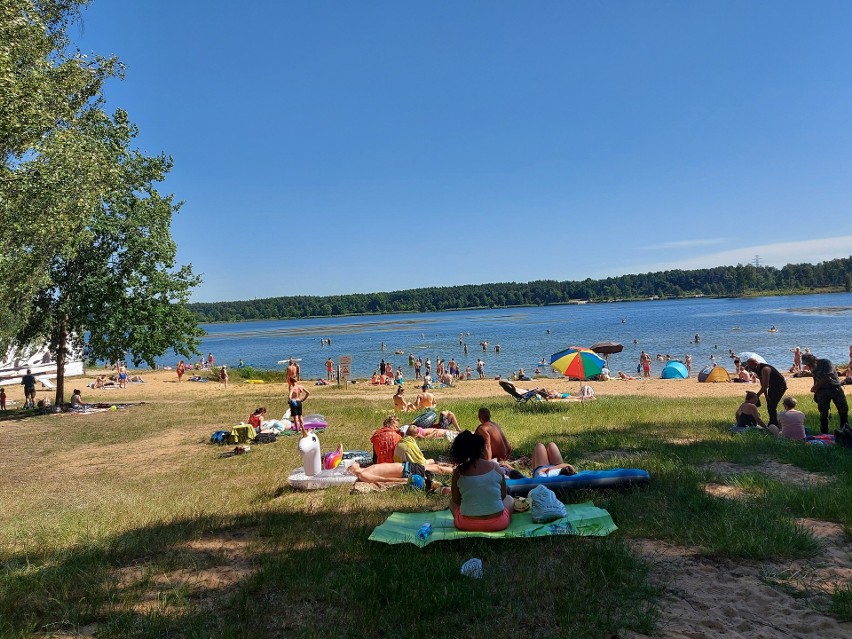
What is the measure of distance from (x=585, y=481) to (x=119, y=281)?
705 inches

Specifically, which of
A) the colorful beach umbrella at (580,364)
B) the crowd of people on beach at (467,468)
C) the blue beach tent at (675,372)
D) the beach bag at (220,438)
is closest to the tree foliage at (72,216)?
the beach bag at (220,438)

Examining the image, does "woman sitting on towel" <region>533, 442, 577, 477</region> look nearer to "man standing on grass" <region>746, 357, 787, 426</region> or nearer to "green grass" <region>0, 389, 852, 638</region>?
"green grass" <region>0, 389, 852, 638</region>

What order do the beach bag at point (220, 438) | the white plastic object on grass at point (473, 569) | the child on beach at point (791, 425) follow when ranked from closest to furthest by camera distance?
the white plastic object on grass at point (473, 569) < the child on beach at point (791, 425) < the beach bag at point (220, 438)

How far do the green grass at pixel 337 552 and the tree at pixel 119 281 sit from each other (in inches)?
418

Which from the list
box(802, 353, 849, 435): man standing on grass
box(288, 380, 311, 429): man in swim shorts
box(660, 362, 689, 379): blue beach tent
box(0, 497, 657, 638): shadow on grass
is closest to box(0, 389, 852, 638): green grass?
box(0, 497, 657, 638): shadow on grass

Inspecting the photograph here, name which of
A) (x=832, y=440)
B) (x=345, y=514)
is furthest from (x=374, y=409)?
(x=832, y=440)

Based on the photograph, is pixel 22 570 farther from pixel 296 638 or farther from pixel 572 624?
pixel 572 624

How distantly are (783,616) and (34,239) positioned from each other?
15.1 m

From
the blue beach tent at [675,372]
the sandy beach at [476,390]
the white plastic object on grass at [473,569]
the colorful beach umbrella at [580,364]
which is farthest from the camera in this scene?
the blue beach tent at [675,372]

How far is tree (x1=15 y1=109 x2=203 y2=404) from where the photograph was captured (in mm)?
17938

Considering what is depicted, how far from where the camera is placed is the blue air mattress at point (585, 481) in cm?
617

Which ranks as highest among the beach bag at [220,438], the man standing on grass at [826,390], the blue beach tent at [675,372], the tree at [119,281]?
the tree at [119,281]

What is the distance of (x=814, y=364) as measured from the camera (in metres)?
9.41

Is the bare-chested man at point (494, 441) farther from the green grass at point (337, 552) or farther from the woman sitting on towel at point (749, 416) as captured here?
the woman sitting on towel at point (749, 416)
